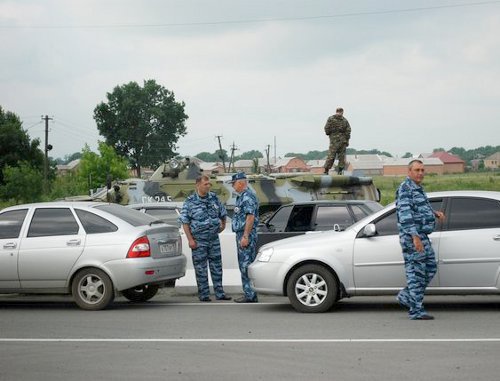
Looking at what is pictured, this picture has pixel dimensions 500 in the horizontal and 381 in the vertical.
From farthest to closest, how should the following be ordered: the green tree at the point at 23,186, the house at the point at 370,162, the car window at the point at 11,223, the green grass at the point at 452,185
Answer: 1. the house at the point at 370,162
2. the green tree at the point at 23,186
3. the green grass at the point at 452,185
4. the car window at the point at 11,223

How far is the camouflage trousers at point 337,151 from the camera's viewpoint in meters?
23.1

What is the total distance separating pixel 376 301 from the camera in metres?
12.2

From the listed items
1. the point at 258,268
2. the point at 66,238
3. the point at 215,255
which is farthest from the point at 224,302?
the point at 66,238

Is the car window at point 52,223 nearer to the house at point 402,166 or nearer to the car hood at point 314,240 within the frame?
the car hood at point 314,240

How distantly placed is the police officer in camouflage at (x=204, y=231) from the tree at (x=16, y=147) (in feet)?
207

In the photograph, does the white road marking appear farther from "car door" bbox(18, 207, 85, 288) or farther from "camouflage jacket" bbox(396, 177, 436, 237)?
"car door" bbox(18, 207, 85, 288)

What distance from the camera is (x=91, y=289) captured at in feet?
38.5

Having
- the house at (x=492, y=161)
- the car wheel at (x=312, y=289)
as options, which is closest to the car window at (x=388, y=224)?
the car wheel at (x=312, y=289)

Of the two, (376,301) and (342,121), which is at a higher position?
(342,121)

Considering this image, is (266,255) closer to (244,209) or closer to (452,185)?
(244,209)

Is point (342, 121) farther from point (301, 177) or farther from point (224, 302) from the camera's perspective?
point (224, 302)

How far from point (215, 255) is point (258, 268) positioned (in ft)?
5.26

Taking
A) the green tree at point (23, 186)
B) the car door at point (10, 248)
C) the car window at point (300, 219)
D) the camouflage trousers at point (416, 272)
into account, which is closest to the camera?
the camouflage trousers at point (416, 272)

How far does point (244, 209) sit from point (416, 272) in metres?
3.07
